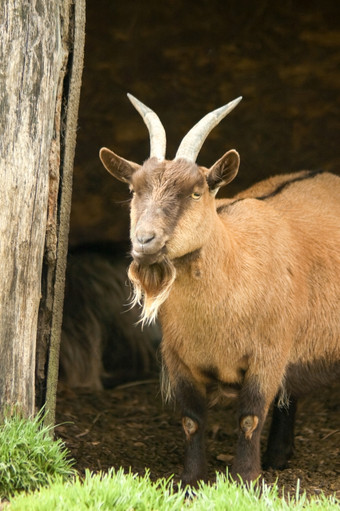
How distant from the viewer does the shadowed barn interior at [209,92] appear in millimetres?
7441

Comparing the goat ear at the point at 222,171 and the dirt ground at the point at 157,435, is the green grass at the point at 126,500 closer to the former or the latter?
the dirt ground at the point at 157,435

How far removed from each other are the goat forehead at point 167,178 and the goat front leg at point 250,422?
51.4 inches

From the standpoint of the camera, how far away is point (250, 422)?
17.3 feet

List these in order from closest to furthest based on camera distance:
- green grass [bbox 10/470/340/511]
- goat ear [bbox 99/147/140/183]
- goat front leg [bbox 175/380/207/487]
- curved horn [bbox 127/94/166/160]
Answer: green grass [bbox 10/470/340/511], curved horn [bbox 127/94/166/160], goat ear [bbox 99/147/140/183], goat front leg [bbox 175/380/207/487]

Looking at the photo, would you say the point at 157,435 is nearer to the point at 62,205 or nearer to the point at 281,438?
the point at 281,438

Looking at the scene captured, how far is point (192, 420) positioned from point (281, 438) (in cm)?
112

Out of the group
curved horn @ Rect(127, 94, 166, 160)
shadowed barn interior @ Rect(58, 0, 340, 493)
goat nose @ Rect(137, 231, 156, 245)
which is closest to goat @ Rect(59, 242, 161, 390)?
shadowed barn interior @ Rect(58, 0, 340, 493)

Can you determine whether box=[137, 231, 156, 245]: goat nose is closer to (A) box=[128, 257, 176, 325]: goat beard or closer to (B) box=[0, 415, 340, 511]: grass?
(A) box=[128, 257, 176, 325]: goat beard

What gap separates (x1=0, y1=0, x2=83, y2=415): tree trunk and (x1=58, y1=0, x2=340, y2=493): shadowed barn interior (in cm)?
246

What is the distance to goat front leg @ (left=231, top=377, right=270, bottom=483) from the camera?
17.3ft

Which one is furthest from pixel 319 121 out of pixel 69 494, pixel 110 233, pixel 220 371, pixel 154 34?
pixel 69 494

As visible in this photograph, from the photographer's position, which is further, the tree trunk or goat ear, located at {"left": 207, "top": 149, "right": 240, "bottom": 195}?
goat ear, located at {"left": 207, "top": 149, "right": 240, "bottom": 195}

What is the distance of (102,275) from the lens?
855 centimetres

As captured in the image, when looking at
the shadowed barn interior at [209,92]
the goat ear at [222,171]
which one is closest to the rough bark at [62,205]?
the goat ear at [222,171]
